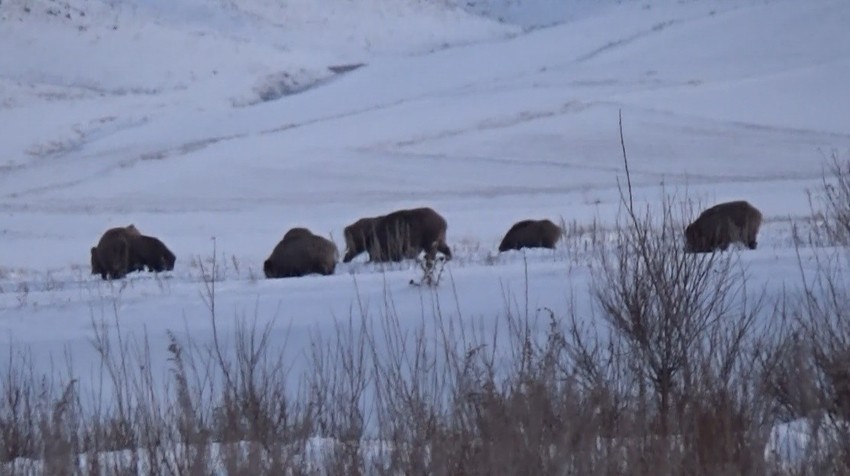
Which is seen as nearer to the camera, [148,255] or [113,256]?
[113,256]

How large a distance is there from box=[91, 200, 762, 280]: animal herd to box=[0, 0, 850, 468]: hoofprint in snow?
508 mm

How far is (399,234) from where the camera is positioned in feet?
54.2

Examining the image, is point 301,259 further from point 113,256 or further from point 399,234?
point 113,256

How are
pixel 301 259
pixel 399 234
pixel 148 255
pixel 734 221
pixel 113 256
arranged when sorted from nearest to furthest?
pixel 301 259, pixel 734 221, pixel 399 234, pixel 113 256, pixel 148 255

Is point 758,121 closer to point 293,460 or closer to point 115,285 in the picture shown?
point 115,285

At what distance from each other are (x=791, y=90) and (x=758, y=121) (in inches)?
174

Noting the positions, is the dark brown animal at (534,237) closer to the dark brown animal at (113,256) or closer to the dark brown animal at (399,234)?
the dark brown animal at (399,234)

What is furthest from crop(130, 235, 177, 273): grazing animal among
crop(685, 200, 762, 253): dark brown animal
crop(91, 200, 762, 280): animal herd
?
crop(685, 200, 762, 253): dark brown animal

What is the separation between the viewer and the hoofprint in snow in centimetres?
3578

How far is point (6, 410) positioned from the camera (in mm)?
6879

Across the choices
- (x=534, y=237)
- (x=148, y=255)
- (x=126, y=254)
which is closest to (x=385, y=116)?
(x=534, y=237)

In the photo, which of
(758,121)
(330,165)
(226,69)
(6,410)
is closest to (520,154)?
(330,165)

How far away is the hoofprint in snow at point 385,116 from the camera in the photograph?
1409 inches

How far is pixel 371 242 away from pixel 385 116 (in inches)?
1448
